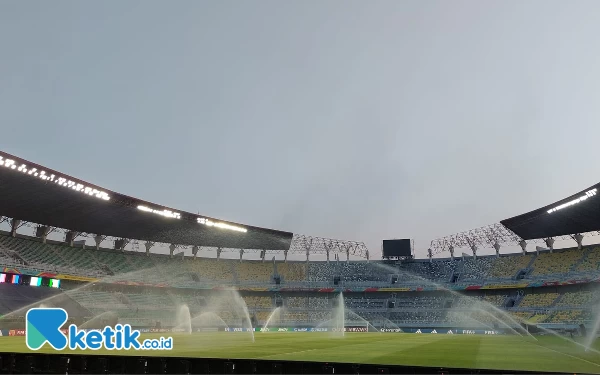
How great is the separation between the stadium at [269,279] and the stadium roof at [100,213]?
208 mm

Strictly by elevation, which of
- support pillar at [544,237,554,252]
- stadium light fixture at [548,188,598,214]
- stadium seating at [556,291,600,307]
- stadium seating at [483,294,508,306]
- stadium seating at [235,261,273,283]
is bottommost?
stadium seating at [483,294,508,306]

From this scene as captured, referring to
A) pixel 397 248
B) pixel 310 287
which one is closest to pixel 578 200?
pixel 397 248

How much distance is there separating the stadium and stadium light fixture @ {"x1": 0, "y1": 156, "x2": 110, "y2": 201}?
0.13 m

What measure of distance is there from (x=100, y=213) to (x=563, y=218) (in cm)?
7185

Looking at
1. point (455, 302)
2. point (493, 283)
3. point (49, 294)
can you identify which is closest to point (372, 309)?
point (455, 302)

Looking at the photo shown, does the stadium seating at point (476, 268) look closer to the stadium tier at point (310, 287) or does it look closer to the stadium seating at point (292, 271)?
the stadium tier at point (310, 287)

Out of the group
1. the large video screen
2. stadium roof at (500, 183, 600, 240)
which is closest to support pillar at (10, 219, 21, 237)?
the large video screen

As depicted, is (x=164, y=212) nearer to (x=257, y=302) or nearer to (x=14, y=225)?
(x=14, y=225)

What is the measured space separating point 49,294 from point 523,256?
3506 inches

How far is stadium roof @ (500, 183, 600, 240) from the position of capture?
57.9m

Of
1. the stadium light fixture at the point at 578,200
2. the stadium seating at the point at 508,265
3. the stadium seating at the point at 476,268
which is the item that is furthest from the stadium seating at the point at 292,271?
the stadium light fixture at the point at 578,200

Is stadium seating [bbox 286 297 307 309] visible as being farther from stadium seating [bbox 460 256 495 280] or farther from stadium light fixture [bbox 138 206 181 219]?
stadium light fixture [bbox 138 206 181 219]

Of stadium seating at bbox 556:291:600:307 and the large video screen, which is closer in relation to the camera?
stadium seating at bbox 556:291:600:307

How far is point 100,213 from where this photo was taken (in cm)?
6159
